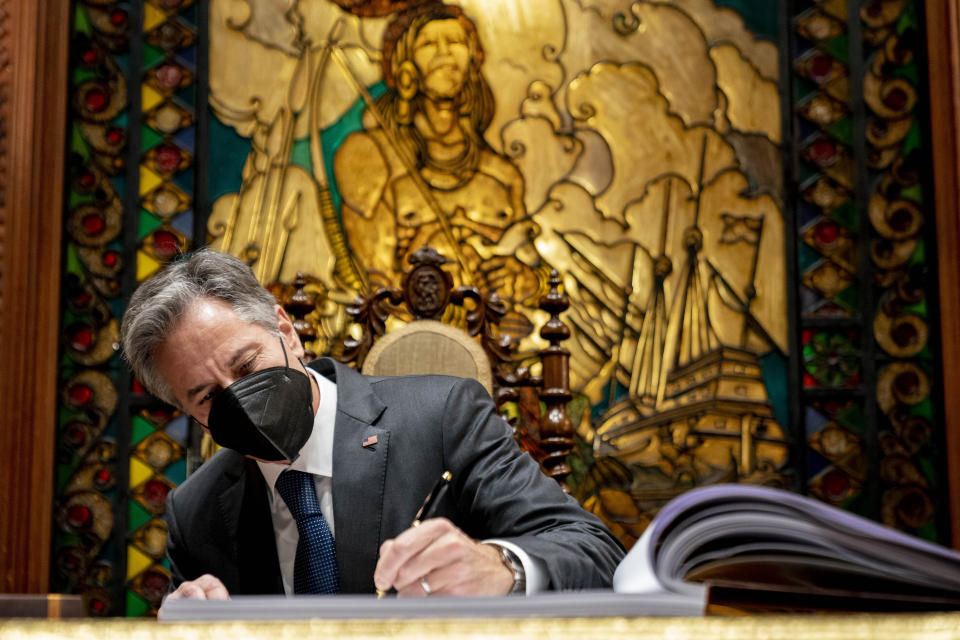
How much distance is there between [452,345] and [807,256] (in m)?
1.33

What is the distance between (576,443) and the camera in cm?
266

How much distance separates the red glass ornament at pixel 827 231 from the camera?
2.74m

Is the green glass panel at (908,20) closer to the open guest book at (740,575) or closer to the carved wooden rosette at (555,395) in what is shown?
the carved wooden rosette at (555,395)

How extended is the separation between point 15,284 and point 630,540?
1978mm

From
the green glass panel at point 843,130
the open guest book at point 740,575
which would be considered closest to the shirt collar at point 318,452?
the open guest book at point 740,575

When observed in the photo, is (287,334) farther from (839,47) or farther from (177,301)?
(839,47)

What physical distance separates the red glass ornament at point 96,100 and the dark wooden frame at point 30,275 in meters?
0.08

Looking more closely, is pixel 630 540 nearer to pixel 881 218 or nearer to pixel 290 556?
pixel 881 218

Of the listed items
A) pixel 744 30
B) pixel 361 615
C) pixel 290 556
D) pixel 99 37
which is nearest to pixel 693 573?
pixel 361 615

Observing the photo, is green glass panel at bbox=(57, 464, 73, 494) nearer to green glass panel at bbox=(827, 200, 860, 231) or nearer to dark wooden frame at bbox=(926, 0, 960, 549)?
green glass panel at bbox=(827, 200, 860, 231)

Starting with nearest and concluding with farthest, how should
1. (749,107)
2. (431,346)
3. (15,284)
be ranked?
1. (431,346)
2. (15,284)
3. (749,107)

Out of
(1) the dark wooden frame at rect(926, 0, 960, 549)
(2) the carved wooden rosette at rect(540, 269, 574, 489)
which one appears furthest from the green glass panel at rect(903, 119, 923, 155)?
(2) the carved wooden rosette at rect(540, 269, 574, 489)

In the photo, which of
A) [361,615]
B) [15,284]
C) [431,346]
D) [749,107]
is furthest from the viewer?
[749,107]

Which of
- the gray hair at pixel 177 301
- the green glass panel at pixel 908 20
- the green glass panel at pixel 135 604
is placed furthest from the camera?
the green glass panel at pixel 908 20
